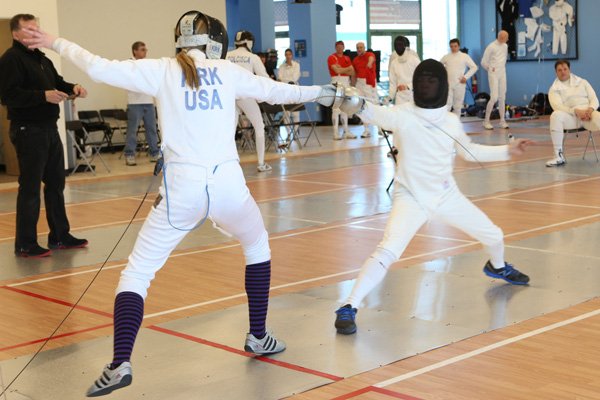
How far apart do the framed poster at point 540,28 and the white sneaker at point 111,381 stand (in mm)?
19787

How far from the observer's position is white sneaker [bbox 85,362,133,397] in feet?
10.9

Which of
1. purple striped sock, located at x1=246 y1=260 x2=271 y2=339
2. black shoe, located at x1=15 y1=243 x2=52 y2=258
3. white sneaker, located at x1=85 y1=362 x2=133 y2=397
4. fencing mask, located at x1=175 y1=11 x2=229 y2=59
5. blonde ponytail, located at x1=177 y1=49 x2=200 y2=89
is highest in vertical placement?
fencing mask, located at x1=175 y1=11 x2=229 y2=59

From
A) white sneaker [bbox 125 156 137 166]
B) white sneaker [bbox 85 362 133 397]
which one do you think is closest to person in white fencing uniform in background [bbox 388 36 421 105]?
white sneaker [bbox 125 156 137 166]

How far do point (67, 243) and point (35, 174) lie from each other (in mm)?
764

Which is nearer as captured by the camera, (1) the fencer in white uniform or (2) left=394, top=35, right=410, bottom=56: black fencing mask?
(1) the fencer in white uniform

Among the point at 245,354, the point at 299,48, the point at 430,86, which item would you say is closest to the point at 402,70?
the point at 299,48

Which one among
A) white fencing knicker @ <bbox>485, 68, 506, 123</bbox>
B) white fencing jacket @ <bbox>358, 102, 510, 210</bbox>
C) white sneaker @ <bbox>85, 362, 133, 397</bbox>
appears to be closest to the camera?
white sneaker @ <bbox>85, 362, 133, 397</bbox>

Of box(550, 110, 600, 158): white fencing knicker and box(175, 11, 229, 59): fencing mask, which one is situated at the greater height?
box(175, 11, 229, 59): fencing mask

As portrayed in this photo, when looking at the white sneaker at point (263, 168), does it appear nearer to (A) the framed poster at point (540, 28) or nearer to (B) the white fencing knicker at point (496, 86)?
(B) the white fencing knicker at point (496, 86)

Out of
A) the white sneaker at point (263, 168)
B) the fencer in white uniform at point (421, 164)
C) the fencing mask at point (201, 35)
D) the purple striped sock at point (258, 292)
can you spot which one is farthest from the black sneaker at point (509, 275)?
the white sneaker at point (263, 168)

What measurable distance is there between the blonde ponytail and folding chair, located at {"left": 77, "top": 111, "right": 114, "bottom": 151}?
10.9 meters

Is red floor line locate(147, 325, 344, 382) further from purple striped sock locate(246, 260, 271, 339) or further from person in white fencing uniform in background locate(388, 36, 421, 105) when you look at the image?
person in white fencing uniform in background locate(388, 36, 421, 105)

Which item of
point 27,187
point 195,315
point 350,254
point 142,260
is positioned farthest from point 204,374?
point 27,187

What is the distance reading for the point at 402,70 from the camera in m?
13.7
